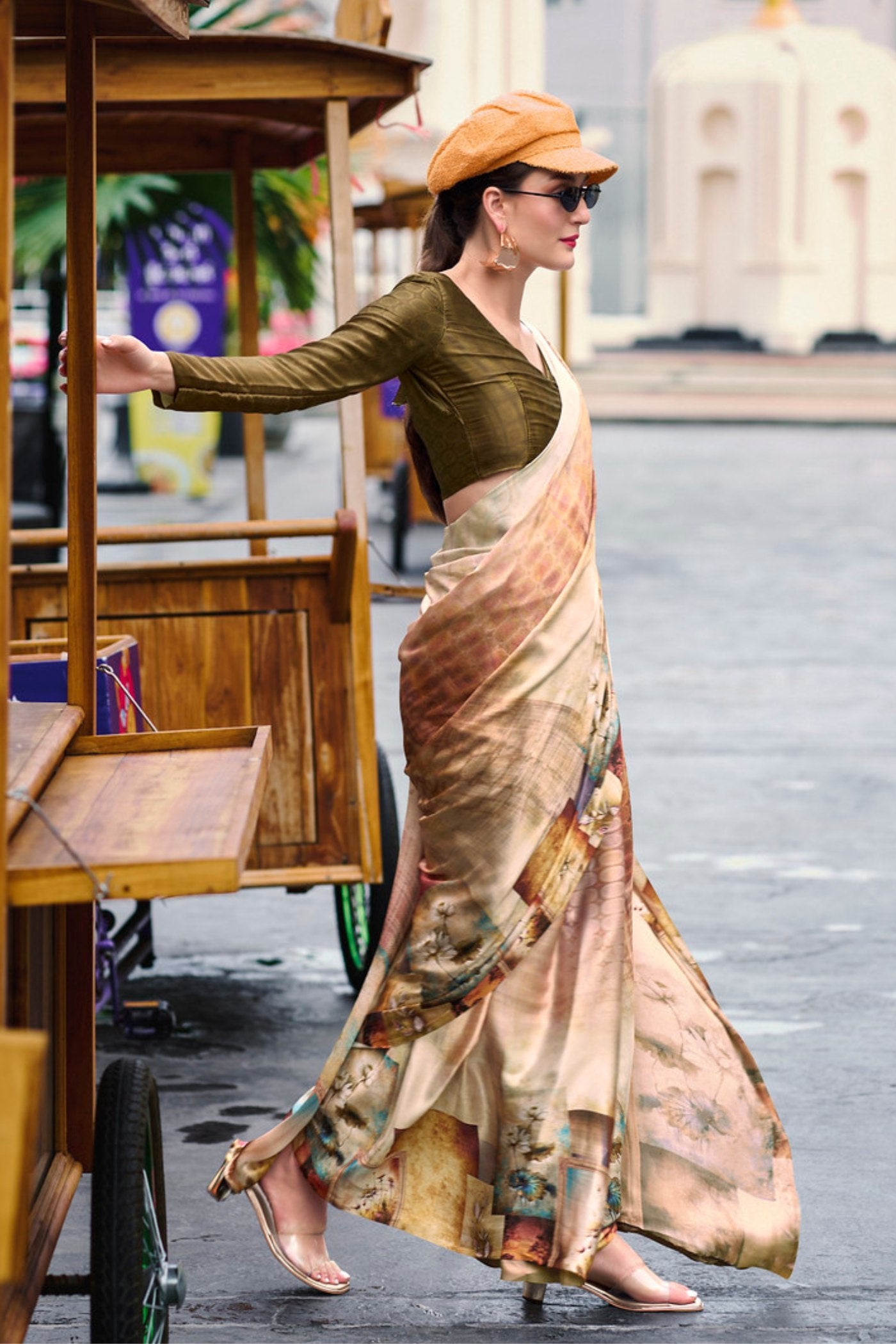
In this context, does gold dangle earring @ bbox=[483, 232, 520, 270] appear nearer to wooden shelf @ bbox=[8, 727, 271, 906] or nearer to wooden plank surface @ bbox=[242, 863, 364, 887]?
wooden shelf @ bbox=[8, 727, 271, 906]

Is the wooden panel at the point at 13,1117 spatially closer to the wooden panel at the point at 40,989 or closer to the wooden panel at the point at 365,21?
the wooden panel at the point at 40,989

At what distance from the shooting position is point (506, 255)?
351 cm

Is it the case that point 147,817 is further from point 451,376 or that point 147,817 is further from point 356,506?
point 356,506

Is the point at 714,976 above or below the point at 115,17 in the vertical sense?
below

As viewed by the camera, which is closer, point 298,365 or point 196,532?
point 298,365

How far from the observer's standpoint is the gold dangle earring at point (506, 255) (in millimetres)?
3494

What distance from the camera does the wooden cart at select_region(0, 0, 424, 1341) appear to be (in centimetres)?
250

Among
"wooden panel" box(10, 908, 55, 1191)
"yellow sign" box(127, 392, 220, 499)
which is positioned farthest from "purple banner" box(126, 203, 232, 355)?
"wooden panel" box(10, 908, 55, 1191)

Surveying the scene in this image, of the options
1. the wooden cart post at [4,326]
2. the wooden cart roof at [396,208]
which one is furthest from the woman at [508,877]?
the wooden cart roof at [396,208]

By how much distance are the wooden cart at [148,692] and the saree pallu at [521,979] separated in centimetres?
36

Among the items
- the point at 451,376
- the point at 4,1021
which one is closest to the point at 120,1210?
the point at 4,1021

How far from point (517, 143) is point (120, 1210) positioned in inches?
70.2

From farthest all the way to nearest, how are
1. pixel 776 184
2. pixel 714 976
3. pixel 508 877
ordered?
pixel 776 184, pixel 714 976, pixel 508 877

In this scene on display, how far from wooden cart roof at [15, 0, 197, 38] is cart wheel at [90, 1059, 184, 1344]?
4.75ft
